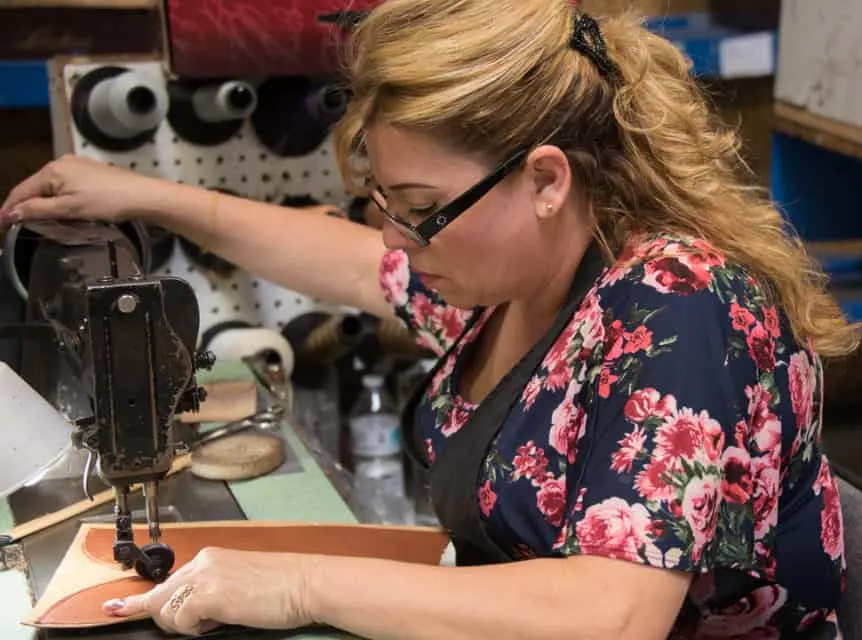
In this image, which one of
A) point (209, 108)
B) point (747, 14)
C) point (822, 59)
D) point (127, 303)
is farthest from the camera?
point (747, 14)

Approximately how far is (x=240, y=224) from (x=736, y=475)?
87 cm

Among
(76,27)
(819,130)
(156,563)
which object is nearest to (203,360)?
(156,563)

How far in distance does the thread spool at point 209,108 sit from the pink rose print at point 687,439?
91 cm

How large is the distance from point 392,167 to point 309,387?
0.82 meters

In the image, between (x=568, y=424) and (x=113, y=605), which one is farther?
(x=568, y=424)

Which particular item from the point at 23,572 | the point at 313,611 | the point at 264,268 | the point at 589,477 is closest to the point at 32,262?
the point at 264,268

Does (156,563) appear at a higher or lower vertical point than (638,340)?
lower

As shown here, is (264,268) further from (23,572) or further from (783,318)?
(783,318)

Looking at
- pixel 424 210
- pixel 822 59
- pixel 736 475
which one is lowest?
pixel 736 475

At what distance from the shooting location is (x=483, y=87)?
100cm

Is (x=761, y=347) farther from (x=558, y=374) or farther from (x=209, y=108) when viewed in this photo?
(x=209, y=108)

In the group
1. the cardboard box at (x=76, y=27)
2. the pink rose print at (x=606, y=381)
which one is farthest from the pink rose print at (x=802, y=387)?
the cardboard box at (x=76, y=27)

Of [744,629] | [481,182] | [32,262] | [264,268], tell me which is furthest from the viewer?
[264,268]

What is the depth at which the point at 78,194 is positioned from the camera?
4.91ft
